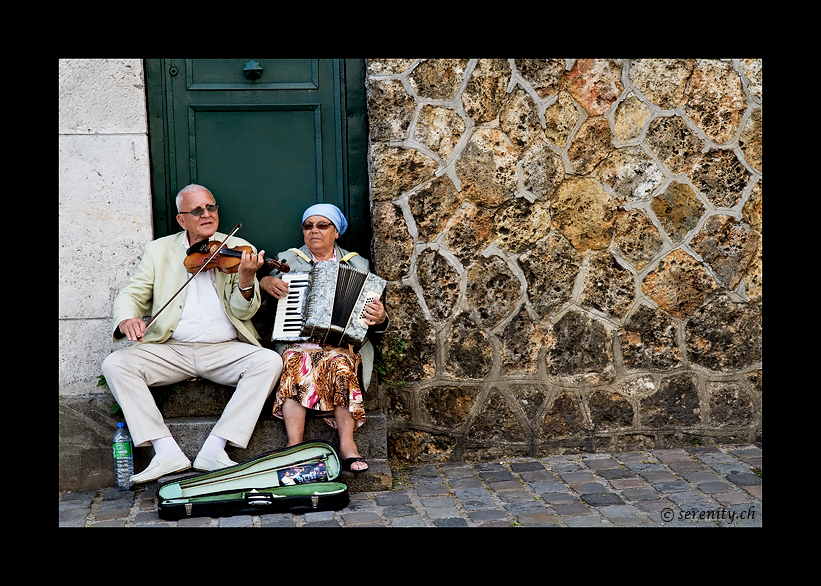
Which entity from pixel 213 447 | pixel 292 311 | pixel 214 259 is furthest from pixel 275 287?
pixel 213 447

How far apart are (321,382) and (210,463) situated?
2.20 feet

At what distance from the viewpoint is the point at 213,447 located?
3895 millimetres

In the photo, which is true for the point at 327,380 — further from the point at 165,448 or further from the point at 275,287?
the point at 165,448

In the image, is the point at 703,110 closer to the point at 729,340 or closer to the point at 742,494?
the point at 729,340

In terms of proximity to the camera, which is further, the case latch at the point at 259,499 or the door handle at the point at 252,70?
the door handle at the point at 252,70

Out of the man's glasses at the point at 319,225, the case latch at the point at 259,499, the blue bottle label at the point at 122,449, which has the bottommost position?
the case latch at the point at 259,499

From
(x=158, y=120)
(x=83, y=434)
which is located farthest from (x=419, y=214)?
(x=83, y=434)

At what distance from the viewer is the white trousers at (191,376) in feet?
12.7

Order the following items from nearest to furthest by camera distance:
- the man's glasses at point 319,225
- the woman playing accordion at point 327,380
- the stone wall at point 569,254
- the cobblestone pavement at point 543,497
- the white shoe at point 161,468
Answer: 1. the cobblestone pavement at point 543,497
2. the white shoe at point 161,468
3. the woman playing accordion at point 327,380
4. the man's glasses at point 319,225
5. the stone wall at point 569,254

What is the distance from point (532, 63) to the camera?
14.4ft

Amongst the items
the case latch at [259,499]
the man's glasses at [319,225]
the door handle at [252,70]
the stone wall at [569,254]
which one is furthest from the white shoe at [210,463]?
the door handle at [252,70]

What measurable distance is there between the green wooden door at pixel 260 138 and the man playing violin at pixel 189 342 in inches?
9.9

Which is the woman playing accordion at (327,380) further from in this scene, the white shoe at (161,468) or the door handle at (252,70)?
the door handle at (252,70)

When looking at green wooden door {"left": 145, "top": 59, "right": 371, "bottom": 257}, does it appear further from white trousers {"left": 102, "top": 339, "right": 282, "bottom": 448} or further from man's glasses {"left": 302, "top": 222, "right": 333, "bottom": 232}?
white trousers {"left": 102, "top": 339, "right": 282, "bottom": 448}
